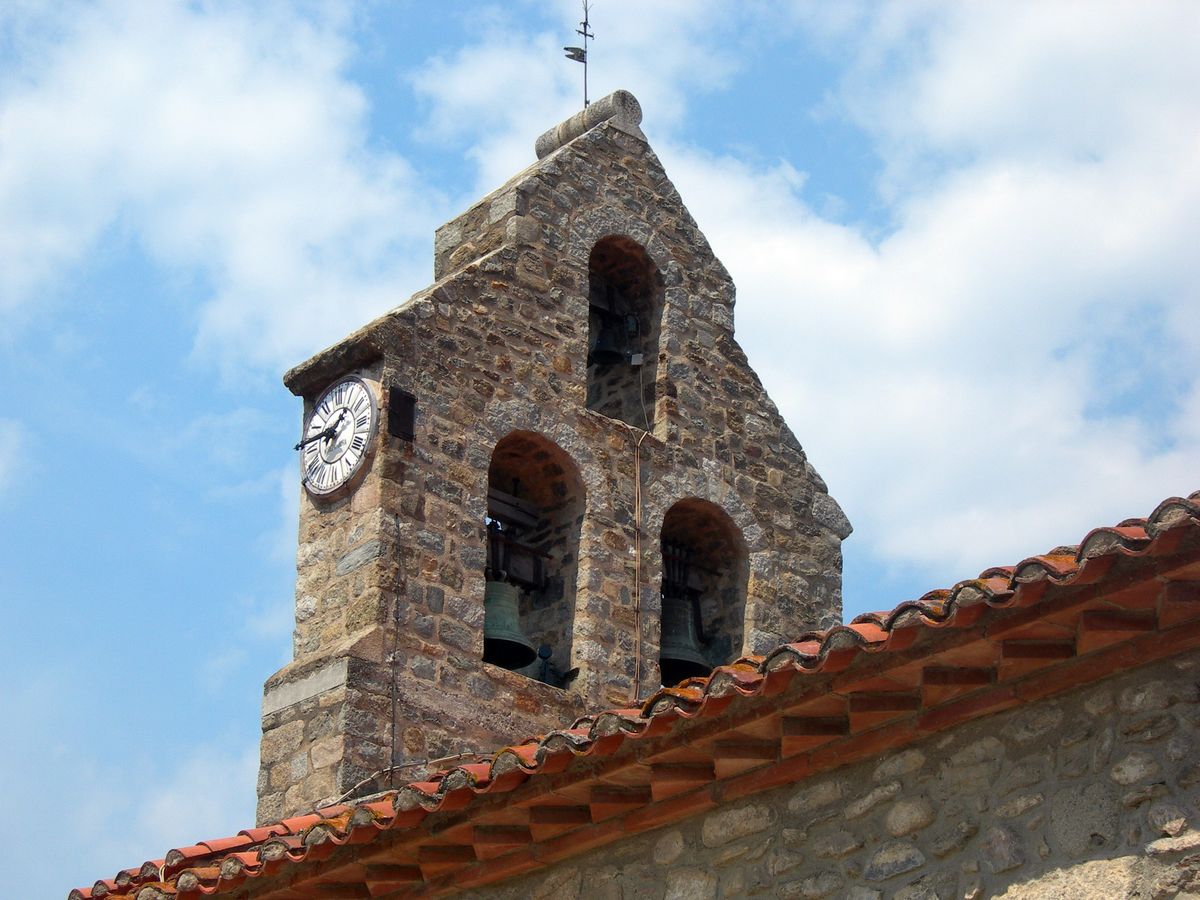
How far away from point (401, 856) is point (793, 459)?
5327mm

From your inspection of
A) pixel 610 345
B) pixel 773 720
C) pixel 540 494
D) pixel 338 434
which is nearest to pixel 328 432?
pixel 338 434

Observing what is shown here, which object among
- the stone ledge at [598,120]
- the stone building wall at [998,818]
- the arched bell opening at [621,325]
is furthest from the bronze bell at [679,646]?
the stone building wall at [998,818]

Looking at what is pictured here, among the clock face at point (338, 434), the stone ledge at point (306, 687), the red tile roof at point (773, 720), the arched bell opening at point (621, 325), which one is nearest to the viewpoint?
the red tile roof at point (773, 720)

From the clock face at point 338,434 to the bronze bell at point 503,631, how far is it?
942 millimetres

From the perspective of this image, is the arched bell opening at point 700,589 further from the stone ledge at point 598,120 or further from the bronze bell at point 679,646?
the stone ledge at point 598,120

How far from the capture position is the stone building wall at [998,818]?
5.56 meters

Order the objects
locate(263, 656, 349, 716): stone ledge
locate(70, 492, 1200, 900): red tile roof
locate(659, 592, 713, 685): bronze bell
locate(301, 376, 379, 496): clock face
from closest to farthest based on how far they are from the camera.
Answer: locate(70, 492, 1200, 900): red tile roof < locate(263, 656, 349, 716): stone ledge < locate(301, 376, 379, 496): clock face < locate(659, 592, 713, 685): bronze bell

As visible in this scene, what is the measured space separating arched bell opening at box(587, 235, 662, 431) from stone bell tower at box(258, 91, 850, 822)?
0.06ft

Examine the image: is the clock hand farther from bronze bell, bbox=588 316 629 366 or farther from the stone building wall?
the stone building wall

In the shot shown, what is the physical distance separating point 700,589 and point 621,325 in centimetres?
166

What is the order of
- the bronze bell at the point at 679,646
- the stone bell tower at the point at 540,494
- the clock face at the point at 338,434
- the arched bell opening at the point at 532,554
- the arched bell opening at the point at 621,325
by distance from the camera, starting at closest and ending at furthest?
the stone bell tower at the point at 540,494 → the clock face at the point at 338,434 → the arched bell opening at the point at 532,554 → the bronze bell at the point at 679,646 → the arched bell opening at the point at 621,325

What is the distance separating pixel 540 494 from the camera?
1092 cm

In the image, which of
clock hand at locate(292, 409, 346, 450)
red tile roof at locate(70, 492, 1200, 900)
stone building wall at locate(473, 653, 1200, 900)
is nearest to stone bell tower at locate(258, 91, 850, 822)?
clock hand at locate(292, 409, 346, 450)

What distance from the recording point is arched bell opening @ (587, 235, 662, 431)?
38.4 feet
